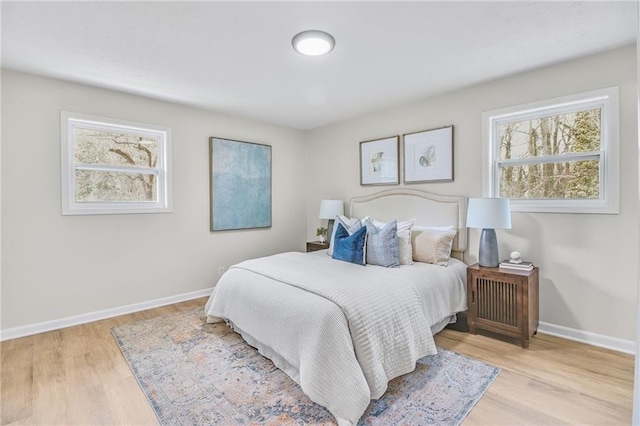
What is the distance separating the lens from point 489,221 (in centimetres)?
274

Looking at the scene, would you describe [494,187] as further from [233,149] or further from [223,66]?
Result: [233,149]

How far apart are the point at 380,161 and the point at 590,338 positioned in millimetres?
2710

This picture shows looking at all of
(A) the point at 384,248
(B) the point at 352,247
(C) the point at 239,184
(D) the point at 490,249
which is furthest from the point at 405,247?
(C) the point at 239,184

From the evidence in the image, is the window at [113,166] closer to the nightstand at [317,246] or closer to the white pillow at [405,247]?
the nightstand at [317,246]

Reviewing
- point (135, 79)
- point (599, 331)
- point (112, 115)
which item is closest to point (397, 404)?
point (599, 331)

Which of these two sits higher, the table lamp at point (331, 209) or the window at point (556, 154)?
the window at point (556, 154)

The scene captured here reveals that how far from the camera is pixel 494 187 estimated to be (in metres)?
3.15

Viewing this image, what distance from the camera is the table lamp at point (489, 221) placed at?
273 centimetres

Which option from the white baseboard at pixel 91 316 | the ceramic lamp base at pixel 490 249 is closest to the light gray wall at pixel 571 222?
the ceramic lamp base at pixel 490 249

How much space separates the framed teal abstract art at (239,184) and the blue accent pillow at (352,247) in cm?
178

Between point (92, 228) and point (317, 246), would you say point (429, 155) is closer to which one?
point (317, 246)

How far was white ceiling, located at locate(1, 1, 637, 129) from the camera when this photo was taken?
6.41 feet

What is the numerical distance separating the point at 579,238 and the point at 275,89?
315 cm

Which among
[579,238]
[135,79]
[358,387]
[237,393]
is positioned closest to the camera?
[358,387]
